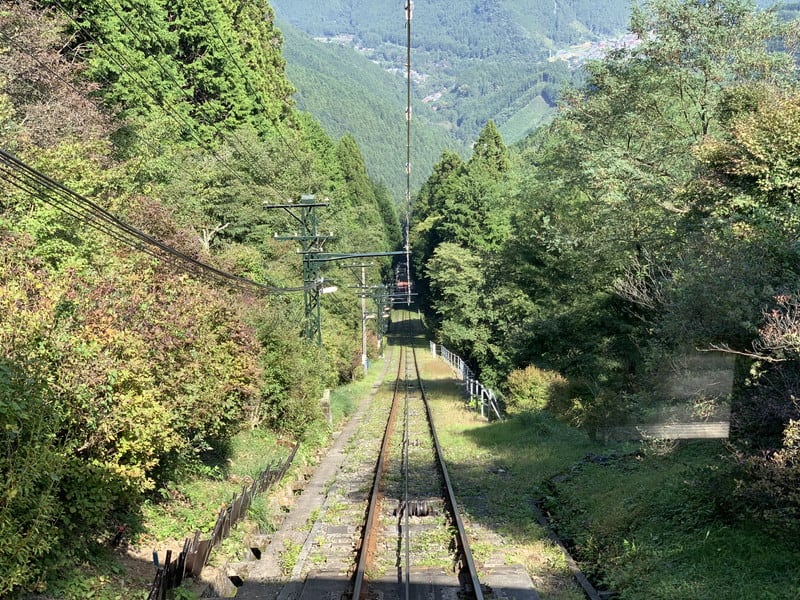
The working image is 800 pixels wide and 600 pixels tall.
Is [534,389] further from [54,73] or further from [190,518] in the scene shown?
[54,73]

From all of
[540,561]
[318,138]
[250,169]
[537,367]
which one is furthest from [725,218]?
[318,138]

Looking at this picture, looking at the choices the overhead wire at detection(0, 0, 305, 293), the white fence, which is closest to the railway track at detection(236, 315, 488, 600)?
the overhead wire at detection(0, 0, 305, 293)

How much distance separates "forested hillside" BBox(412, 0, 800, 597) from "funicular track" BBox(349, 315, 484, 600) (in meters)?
2.26

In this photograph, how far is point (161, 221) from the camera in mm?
18125

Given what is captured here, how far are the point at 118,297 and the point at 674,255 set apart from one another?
1192 centimetres

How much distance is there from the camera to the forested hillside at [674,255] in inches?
385

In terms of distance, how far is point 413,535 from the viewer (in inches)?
504

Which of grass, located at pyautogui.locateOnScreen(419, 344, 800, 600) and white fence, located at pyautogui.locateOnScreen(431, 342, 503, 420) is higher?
grass, located at pyautogui.locateOnScreen(419, 344, 800, 600)

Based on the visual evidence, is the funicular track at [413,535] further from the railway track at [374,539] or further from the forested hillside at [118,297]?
the forested hillside at [118,297]

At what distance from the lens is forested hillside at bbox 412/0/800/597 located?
9773 mm

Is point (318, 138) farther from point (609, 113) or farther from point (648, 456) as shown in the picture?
point (648, 456)

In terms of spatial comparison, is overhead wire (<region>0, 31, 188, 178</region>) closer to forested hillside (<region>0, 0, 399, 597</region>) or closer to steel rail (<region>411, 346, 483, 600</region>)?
forested hillside (<region>0, 0, 399, 597</region>)

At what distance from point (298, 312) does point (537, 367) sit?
10.1m

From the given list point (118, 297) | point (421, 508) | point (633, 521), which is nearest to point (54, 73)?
point (118, 297)
